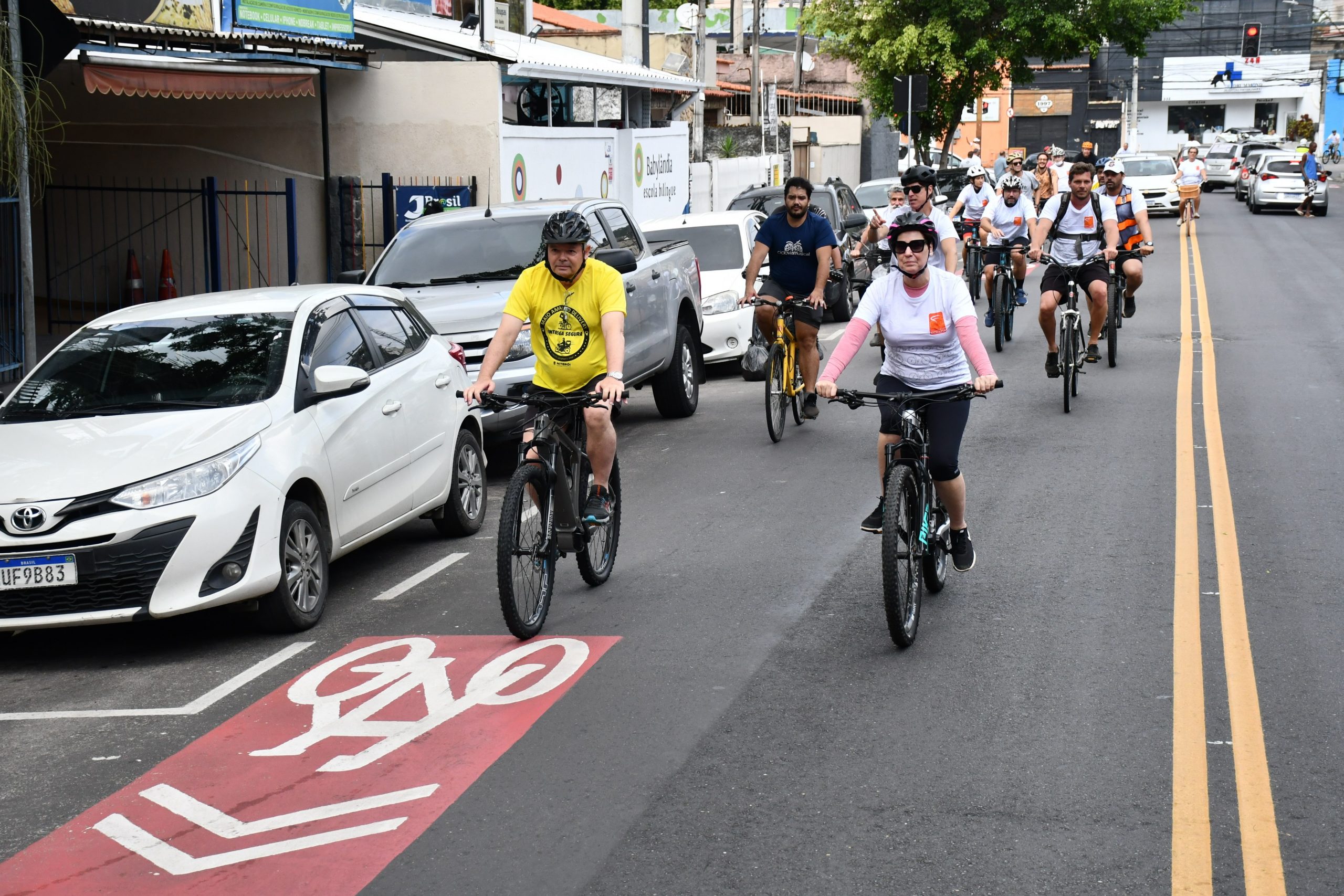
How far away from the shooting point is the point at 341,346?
8453mm

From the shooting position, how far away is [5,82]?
37.0 feet

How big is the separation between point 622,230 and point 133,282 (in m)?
7.95

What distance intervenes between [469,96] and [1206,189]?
4634cm

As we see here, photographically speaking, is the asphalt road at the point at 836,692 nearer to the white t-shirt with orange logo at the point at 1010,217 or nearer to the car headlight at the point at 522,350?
the car headlight at the point at 522,350

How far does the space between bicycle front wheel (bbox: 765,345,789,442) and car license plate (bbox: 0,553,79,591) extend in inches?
245

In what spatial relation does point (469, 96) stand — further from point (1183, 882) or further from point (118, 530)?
point (1183, 882)

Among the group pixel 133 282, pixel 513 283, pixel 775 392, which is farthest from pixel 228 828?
pixel 133 282

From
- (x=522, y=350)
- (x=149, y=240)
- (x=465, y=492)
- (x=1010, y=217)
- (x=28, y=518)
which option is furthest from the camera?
(x=149, y=240)

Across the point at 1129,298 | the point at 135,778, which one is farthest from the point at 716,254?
the point at 135,778

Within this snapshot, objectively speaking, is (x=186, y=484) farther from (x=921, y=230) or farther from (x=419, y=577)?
(x=921, y=230)

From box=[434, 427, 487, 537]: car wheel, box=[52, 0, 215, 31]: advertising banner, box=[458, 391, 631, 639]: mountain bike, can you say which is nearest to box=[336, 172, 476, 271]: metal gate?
box=[52, 0, 215, 31]: advertising banner

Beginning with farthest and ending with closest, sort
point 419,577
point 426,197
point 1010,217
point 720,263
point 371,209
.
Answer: point 371,209, point 426,197, point 1010,217, point 720,263, point 419,577

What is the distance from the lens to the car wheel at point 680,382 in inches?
527

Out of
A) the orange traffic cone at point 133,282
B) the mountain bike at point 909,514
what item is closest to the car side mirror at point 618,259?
the mountain bike at point 909,514
